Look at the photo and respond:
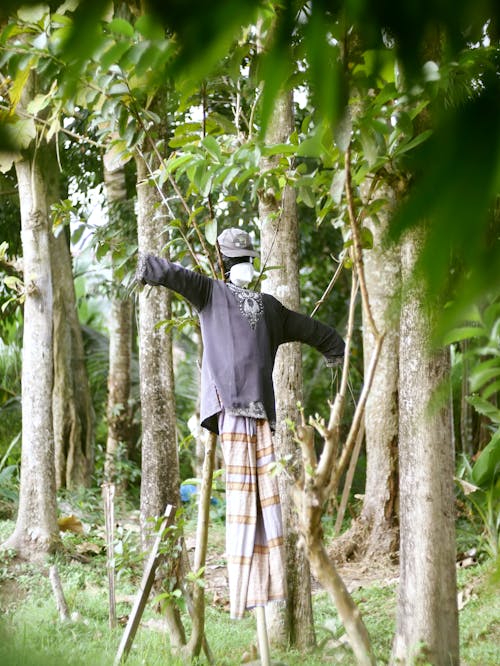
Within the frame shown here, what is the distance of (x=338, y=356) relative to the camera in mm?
3193

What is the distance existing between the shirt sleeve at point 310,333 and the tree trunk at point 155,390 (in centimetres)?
100

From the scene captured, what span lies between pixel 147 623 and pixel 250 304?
5.10ft

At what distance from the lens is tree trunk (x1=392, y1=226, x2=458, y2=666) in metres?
2.78

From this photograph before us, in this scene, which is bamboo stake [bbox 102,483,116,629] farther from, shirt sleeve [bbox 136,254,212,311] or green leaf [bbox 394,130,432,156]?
green leaf [bbox 394,130,432,156]

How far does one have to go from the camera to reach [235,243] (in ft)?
9.78

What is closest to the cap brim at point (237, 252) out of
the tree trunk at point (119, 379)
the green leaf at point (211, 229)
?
the green leaf at point (211, 229)

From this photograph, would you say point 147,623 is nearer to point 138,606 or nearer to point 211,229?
point 138,606

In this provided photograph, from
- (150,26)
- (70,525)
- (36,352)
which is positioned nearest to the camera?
(150,26)

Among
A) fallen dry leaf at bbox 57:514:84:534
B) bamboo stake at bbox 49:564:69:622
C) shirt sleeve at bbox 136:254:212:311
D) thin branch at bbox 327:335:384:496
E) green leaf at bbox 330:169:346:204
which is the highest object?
green leaf at bbox 330:169:346:204

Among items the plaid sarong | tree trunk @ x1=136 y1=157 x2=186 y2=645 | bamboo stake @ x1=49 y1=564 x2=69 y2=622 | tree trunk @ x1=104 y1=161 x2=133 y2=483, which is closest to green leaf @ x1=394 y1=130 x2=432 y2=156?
the plaid sarong

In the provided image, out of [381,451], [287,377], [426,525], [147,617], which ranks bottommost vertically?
[147,617]

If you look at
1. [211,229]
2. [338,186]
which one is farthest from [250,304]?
[338,186]

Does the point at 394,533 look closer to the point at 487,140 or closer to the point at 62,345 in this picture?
the point at 62,345

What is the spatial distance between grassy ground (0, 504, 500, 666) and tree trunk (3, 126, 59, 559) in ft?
1.22
